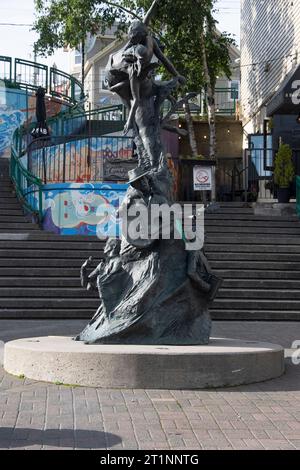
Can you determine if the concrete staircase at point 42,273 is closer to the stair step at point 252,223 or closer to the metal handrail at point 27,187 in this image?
the metal handrail at point 27,187

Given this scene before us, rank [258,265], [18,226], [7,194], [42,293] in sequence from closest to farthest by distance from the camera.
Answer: [42,293] < [258,265] < [18,226] < [7,194]

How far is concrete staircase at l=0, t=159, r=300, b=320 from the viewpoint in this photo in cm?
1378

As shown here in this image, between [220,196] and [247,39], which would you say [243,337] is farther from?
[247,39]

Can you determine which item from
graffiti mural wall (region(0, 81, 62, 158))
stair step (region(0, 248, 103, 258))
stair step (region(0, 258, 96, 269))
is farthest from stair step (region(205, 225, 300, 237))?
graffiti mural wall (region(0, 81, 62, 158))

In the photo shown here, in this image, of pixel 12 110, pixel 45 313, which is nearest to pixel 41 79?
pixel 12 110

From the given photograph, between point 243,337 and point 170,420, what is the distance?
16.6 ft

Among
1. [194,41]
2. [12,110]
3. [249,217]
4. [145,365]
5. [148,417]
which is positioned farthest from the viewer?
[12,110]

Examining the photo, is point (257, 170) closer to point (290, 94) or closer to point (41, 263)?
point (290, 94)

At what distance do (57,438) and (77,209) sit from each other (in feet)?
41.2

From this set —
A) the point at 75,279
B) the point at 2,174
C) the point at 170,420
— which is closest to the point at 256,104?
the point at 2,174

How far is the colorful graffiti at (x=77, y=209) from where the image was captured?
59.4ft

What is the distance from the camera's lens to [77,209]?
59.9 ft

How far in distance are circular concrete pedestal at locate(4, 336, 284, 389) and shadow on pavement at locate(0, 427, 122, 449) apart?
1574 millimetres
